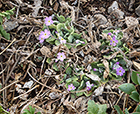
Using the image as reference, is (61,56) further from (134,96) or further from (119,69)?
(134,96)

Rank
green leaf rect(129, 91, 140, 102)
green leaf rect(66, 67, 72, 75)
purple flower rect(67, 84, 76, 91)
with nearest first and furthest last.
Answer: green leaf rect(129, 91, 140, 102) → purple flower rect(67, 84, 76, 91) → green leaf rect(66, 67, 72, 75)

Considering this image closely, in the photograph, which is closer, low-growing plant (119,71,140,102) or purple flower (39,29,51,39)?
low-growing plant (119,71,140,102)

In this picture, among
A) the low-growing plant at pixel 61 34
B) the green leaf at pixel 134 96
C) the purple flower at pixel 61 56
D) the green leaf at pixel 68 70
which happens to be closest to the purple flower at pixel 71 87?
the green leaf at pixel 68 70

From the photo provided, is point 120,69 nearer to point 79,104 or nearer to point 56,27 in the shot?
point 79,104

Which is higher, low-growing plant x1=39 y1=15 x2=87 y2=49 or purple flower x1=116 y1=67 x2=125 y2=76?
low-growing plant x1=39 y1=15 x2=87 y2=49

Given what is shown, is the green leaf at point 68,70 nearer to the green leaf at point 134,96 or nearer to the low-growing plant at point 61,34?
the low-growing plant at point 61,34

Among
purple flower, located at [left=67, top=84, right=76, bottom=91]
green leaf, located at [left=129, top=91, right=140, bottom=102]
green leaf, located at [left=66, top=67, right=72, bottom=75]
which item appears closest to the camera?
green leaf, located at [left=129, top=91, right=140, bottom=102]

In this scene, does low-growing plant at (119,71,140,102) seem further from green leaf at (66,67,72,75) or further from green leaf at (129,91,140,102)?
green leaf at (66,67,72,75)

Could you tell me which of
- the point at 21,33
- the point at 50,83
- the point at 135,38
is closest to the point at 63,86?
the point at 50,83

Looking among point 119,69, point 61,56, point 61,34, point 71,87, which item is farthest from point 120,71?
point 61,34

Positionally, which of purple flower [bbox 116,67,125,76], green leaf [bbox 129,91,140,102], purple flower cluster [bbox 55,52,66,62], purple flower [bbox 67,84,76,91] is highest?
purple flower cluster [bbox 55,52,66,62]

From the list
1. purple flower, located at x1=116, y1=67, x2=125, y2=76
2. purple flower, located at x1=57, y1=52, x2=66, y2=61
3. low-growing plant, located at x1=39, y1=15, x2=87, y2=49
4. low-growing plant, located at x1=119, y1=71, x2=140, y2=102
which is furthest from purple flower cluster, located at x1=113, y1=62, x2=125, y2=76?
purple flower, located at x1=57, y1=52, x2=66, y2=61
